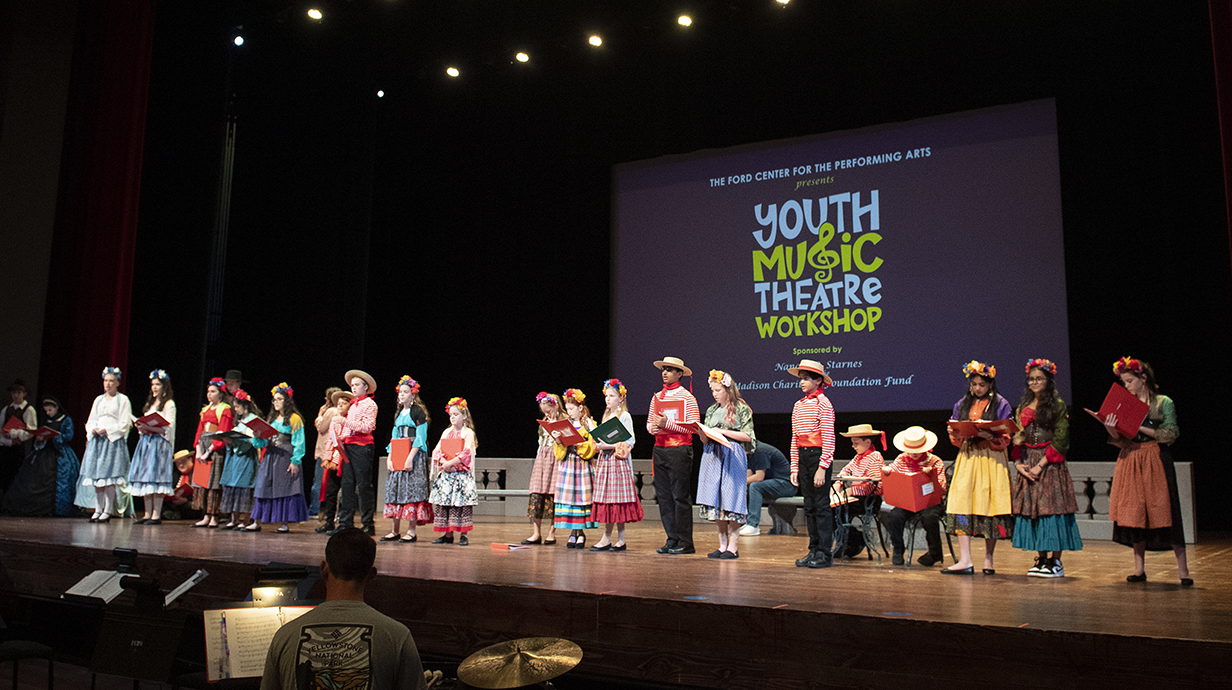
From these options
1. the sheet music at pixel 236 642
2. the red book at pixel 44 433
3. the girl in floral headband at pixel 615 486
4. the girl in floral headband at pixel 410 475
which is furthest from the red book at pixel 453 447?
the red book at pixel 44 433

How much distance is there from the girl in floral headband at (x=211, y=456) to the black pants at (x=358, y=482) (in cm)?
159

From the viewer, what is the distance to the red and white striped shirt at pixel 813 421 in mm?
5750

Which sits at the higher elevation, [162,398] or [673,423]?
[162,398]

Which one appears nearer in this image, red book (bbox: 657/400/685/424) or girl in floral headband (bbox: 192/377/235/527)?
red book (bbox: 657/400/685/424)

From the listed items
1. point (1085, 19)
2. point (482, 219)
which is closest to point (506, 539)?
point (482, 219)

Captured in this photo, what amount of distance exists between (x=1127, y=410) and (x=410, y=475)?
5094mm

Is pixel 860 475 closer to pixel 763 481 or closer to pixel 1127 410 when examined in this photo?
pixel 1127 410

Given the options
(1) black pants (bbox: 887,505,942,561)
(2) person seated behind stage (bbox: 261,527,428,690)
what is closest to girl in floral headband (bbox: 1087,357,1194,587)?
(1) black pants (bbox: 887,505,942,561)

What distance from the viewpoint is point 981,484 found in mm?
5438

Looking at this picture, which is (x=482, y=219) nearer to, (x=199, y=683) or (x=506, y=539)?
(x=506, y=539)

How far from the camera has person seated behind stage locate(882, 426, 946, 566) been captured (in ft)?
19.9

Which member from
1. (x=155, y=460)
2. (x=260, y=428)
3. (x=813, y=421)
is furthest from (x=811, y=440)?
(x=155, y=460)

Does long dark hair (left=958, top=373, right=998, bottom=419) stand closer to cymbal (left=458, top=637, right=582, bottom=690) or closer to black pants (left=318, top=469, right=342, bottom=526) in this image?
cymbal (left=458, top=637, right=582, bottom=690)

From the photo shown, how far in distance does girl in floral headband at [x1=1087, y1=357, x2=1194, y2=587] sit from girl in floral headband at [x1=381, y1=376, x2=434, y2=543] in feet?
15.9
